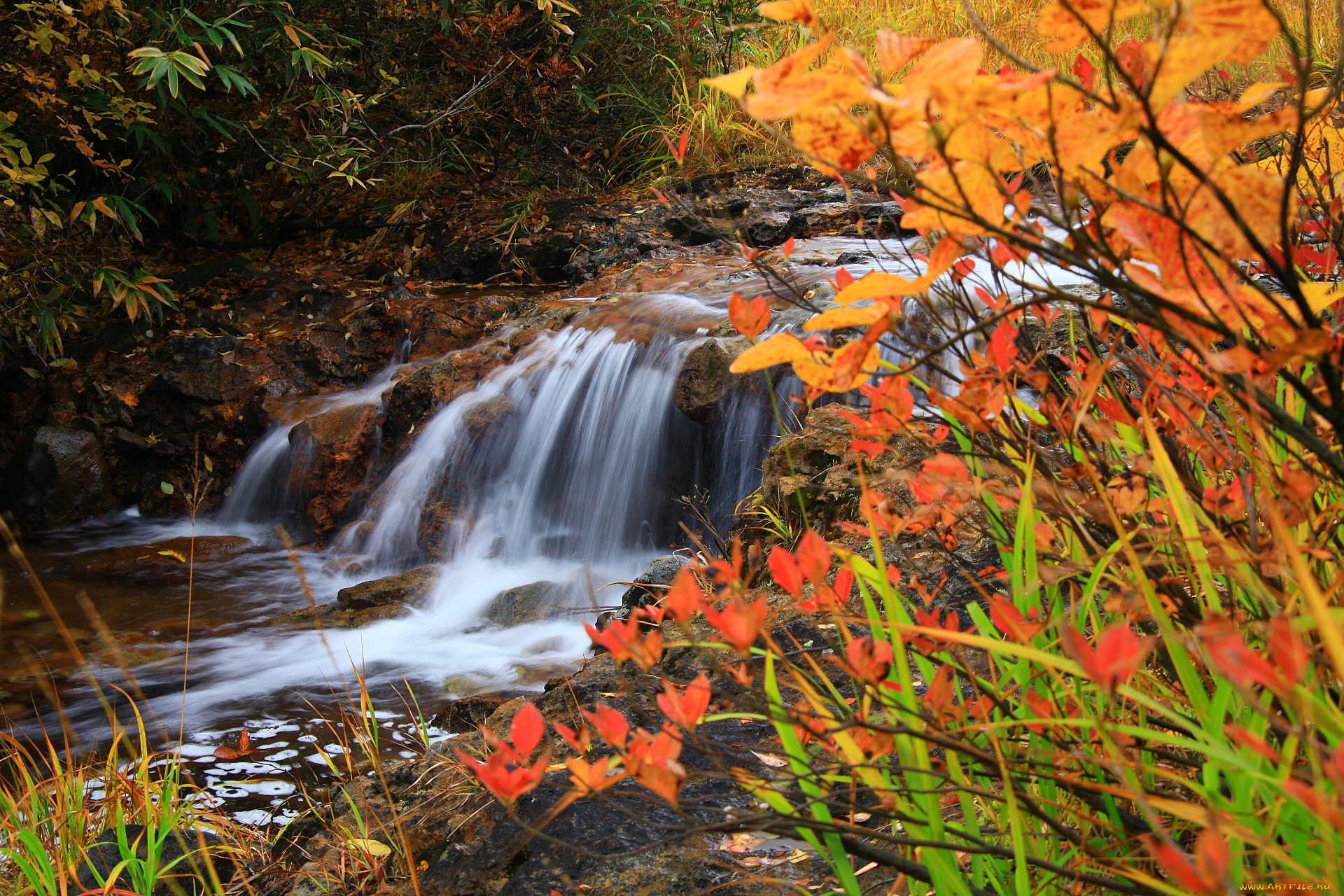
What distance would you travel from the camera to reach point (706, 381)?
4473 mm

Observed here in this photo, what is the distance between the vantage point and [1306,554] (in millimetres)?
841

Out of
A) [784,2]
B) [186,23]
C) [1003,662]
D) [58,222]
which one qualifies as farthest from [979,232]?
[186,23]

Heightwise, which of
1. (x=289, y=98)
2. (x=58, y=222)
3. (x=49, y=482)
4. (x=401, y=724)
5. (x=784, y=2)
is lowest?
(x=401, y=724)

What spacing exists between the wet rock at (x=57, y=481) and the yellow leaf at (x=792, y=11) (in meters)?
6.39

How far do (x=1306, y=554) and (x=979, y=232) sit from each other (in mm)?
484

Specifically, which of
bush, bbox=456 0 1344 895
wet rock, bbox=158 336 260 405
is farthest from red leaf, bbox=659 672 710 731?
wet rock, bbox=158 336 260 405

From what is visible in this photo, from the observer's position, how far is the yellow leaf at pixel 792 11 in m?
0.77

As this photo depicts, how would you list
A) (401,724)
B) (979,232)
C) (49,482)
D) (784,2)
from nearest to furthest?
(979,232)
(784,2)
(401,724)
(49,482)

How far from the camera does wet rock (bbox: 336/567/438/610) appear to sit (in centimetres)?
423

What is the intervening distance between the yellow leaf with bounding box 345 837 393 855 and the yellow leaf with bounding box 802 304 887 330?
1401 millimetres

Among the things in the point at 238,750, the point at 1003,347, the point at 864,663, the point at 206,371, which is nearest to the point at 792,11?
the point at 1003,347

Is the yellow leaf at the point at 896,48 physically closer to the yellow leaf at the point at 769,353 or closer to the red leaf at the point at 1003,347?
the yellow leaf at the point at 769,353

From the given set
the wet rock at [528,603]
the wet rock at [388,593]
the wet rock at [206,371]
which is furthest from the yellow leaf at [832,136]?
the wet rock at [206,371]

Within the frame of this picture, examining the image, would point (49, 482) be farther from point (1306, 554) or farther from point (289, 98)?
point (1306, 554)
